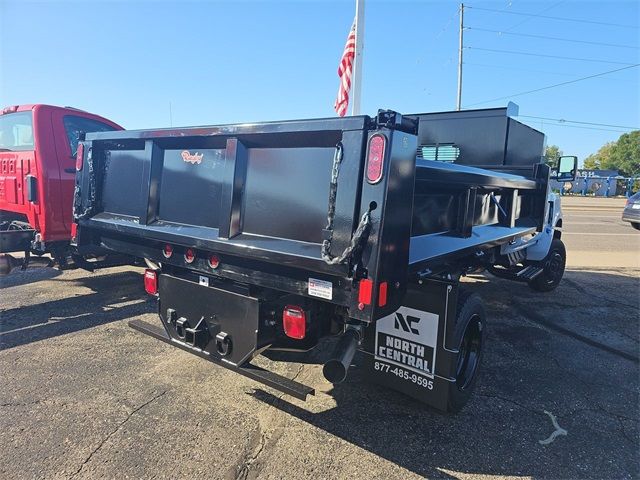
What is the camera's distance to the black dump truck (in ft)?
7.22

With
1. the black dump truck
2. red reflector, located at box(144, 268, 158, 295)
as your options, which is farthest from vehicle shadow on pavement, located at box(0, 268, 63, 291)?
red reflector, located at box(144, 268, 158, 295)

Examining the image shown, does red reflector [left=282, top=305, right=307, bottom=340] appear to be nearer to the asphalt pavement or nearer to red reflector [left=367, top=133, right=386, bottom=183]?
the asphalt pavement

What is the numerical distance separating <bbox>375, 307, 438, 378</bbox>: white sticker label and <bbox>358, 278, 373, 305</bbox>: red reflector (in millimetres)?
853

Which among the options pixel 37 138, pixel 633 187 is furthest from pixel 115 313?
pixel 633 187

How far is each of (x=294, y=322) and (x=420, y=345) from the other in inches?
35.8

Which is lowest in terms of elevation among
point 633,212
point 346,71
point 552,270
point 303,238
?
point 552,270

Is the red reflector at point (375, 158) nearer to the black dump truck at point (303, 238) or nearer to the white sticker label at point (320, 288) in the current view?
the black dump truck at point (303, 238)

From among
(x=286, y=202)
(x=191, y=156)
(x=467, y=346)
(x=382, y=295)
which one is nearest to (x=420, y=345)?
(x=467, y=346)

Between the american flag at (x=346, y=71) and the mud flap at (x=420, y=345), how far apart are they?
5.82 meters

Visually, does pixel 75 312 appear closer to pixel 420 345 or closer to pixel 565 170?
pixel 420 345

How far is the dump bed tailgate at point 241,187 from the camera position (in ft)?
7.48

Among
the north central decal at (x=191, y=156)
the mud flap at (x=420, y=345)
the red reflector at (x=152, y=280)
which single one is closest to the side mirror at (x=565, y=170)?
the mud flap at (x=420, y=345)

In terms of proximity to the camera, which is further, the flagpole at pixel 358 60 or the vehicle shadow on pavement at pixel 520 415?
the flagpole at pixel 358 60

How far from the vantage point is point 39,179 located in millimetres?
5156
